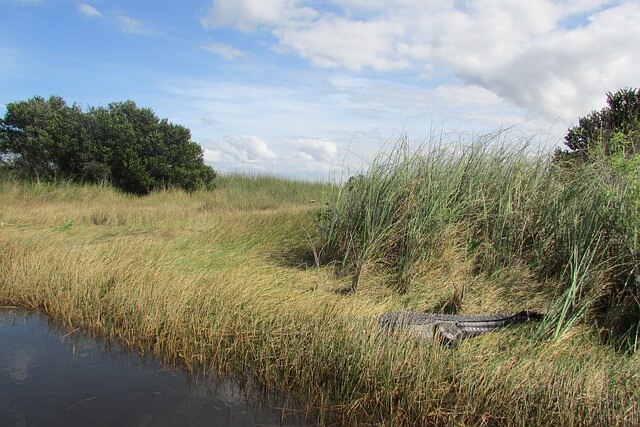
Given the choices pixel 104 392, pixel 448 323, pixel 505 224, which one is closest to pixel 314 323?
pixel 448 323

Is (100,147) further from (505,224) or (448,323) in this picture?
(448,323)

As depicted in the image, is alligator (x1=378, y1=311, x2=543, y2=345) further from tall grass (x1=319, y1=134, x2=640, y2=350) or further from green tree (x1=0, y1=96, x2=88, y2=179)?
green tree (x1=0, y1=96, x2=88, y2=179)

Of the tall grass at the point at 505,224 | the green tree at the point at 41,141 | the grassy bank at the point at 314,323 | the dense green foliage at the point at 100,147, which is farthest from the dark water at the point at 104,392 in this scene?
the green tree at the point at 41,141

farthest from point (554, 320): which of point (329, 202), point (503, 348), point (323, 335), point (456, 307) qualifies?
point (329, 202)

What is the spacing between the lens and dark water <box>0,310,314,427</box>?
3.44 metres

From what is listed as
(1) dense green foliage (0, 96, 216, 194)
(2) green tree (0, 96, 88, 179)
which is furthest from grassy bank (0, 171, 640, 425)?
(2) green tree (0, 96, 88, 179)

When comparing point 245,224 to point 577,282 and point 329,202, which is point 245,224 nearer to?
point 329,202

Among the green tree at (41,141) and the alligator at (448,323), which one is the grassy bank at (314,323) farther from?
the green tree at (41,141)

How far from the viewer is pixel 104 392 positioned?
12.5ft

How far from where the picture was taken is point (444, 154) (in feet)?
22.3

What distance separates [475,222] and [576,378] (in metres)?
3.08

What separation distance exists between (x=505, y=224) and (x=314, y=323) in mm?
3090

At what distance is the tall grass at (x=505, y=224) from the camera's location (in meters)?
4.50

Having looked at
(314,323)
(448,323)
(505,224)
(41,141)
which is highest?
(41,141)
